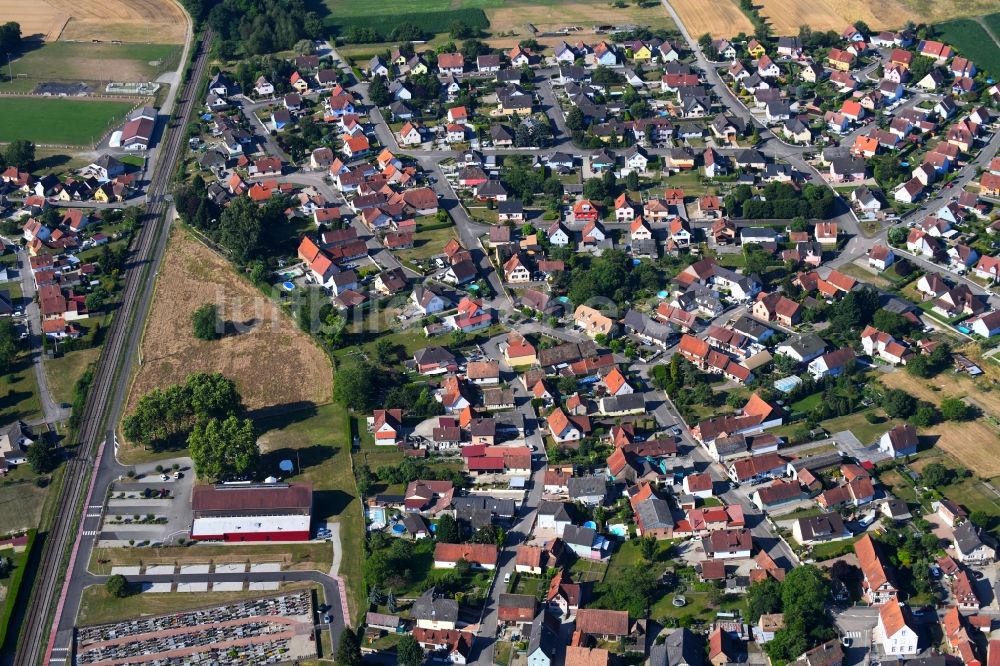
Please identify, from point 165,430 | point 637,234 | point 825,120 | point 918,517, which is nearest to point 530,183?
point 637,234

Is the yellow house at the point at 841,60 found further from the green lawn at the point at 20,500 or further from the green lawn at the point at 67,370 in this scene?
the green lawn at the point at 20,500

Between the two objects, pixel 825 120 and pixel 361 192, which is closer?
pixel 361 192

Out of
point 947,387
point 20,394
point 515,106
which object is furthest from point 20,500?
point 515,106

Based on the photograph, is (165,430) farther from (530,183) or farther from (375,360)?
(530,183)

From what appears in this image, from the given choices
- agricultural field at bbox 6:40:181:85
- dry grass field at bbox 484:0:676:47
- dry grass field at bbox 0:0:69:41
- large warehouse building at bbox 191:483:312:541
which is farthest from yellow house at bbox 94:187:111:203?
dry grass field at bbox 484:0:676:47

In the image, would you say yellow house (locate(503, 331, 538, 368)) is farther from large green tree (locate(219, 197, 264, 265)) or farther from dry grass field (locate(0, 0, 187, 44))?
dry grass field (locate(0, 0, 187, 44))

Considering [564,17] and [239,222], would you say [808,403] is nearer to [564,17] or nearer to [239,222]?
[239,222]
